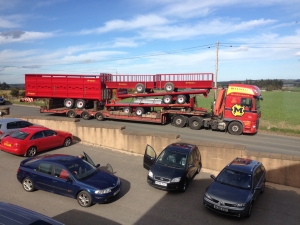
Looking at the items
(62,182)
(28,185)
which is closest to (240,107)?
(62,182)

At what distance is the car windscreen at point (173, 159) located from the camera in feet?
31.0

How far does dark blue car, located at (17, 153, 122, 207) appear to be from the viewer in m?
7.52

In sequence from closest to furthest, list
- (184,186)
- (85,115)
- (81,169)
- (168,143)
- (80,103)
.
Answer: (81,169) < (184,186) < (168,143) < (85,115) < (80,103)

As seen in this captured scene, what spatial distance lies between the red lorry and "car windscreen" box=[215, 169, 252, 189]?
11.3 meters

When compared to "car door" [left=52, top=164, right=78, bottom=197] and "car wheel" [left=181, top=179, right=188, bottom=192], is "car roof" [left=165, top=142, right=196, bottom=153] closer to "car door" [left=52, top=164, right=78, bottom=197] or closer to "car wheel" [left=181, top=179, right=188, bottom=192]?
"car wheel" [left=181, top=179, right=188, bottom=192]

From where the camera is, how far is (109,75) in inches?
925

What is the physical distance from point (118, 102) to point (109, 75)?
255 cm

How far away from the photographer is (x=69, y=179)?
7.72m

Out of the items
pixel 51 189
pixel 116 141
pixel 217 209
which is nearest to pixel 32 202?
pixel 51 189

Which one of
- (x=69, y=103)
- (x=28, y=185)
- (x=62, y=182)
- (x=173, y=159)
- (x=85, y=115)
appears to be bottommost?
(x=28, y=185)

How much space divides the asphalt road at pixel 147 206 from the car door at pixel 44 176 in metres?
0.30

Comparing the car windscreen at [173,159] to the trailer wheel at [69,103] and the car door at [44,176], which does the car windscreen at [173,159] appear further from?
the trailer wheel at [69,103]

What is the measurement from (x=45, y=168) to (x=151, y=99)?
574 inches

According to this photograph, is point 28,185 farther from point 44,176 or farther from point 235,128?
point 235,128
